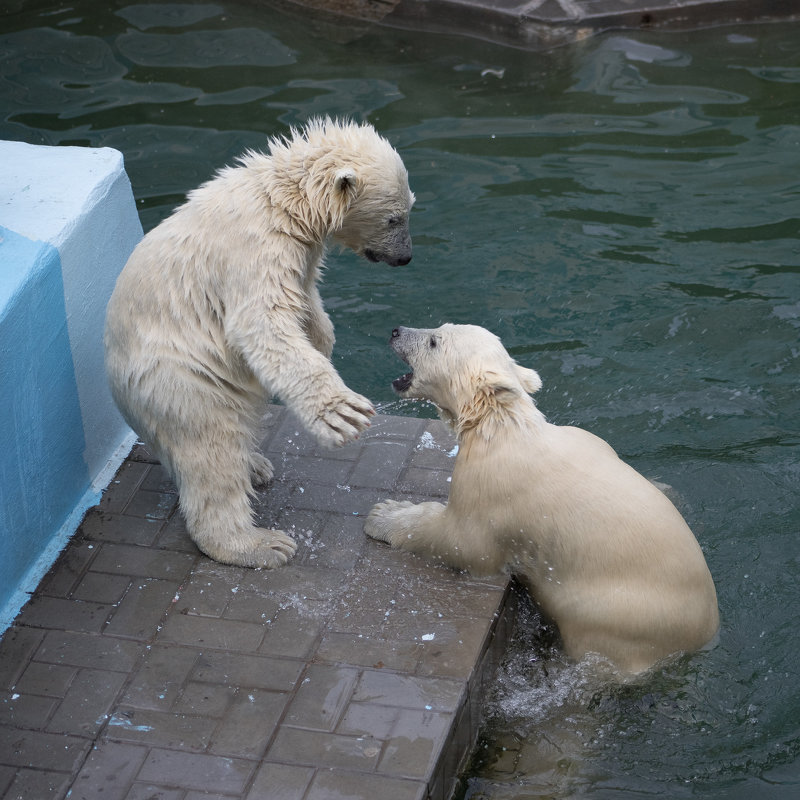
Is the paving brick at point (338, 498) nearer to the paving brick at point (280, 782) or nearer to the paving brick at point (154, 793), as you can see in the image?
the paving brick at point (280, 782)

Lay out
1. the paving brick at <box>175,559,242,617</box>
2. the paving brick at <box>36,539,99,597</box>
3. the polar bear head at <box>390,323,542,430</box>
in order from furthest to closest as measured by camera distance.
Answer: the paving brick at <box>36,539,99,597</box> < the paving brick at <box>175,559,242,617</box> < the polar bear head at <box>390,323,542,430</box>

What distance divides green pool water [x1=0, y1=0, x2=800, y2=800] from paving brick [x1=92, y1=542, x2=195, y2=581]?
1397mm

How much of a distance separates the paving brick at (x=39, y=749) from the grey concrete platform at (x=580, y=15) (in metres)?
7.30

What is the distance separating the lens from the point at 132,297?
4.18 metres

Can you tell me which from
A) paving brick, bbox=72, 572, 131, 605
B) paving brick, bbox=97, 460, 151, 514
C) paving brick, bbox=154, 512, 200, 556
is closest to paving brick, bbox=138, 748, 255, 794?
paving brick, bbox=72, 572, 131, 605

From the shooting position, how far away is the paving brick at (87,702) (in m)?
3.65

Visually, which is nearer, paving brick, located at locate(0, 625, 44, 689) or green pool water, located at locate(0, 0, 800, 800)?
paving brick, located at locate(0, 625, 44, 689)

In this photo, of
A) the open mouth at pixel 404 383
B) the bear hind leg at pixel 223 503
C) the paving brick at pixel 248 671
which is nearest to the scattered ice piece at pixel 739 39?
the open mouth at pixel 404 383

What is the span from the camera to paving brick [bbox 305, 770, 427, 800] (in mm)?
3357

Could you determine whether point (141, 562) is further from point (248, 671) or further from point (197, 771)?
point (197, 771)

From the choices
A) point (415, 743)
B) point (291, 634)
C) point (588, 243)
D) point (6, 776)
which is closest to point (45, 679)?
point (6, 776)

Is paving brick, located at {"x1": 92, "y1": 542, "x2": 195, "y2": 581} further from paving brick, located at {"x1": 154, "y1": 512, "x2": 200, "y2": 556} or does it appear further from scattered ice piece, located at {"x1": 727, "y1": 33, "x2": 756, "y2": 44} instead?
scattered ice piece, located at {"x1": 727, "y1": 33, "x2": 756, "y2": 44}

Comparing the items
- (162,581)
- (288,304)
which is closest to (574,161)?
(288,304)

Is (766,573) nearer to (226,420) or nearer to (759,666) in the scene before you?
(759,666)
